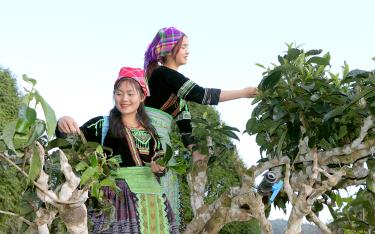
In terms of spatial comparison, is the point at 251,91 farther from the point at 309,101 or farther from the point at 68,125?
the point at 68,125

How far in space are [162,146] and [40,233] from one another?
90 centimetres

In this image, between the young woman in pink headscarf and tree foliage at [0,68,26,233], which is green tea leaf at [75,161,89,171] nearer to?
the young woman in pink headscarf

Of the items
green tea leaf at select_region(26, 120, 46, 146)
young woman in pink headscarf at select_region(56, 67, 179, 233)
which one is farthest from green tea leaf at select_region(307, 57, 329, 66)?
green tea leaf at select_region(26, 120, 46, 146)

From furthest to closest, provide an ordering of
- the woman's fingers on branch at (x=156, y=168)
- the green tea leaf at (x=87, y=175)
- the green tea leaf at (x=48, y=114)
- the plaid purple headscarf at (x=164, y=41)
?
the plaid purple headscarf at (x=164, y=41), the woman's fingers on branch at (x=156, y=168), the green tea leaf at (x=87, y=175), the green tea leaf at (x=48, y=114)

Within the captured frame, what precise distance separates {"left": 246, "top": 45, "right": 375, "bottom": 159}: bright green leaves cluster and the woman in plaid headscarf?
0.52ft

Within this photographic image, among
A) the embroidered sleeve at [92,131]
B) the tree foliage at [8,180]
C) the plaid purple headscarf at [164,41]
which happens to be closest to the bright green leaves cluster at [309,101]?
the plaid purple headscarf at [164,41]

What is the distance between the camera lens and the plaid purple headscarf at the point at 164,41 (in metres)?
3.54

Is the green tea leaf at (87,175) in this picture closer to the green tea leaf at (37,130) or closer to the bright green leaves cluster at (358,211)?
the green tea leaf at (37,130)

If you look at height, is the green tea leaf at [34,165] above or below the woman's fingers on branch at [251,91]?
below

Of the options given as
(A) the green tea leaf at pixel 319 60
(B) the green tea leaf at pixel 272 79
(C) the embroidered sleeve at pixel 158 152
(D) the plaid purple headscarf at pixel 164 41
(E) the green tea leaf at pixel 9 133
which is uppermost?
(D) the plaid purple headscarf at pixel 164 41

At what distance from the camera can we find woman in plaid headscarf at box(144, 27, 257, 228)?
3357 mm

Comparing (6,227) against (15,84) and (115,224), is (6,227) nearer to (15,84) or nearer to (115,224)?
(15,84)

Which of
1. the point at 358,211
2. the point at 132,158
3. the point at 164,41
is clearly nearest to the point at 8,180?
the point at 358,211

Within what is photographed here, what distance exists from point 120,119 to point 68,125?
1.15 ft
